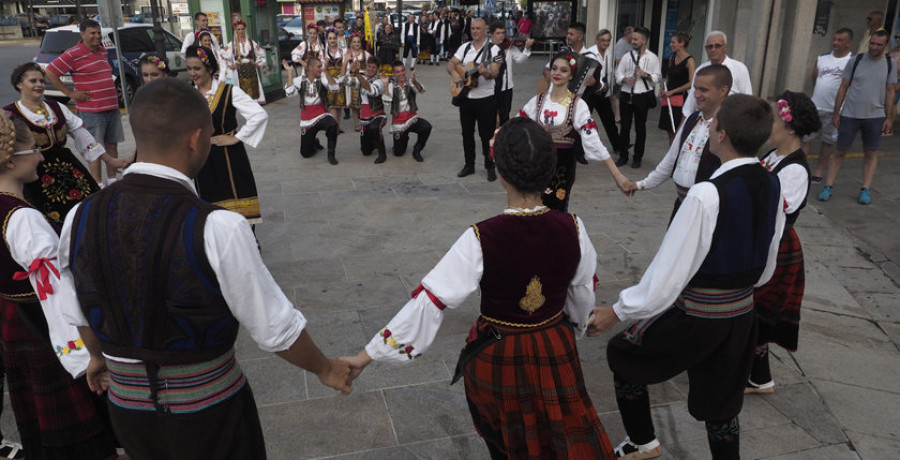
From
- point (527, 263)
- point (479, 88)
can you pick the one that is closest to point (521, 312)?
point (527, 263)

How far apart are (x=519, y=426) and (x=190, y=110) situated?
4.96 ft

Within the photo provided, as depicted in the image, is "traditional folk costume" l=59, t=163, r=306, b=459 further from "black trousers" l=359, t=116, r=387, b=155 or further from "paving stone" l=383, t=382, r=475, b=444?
"black trousers" l=359, t=116, r=387, b=155

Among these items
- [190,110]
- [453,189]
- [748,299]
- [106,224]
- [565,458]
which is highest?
[190,110]

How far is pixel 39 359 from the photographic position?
110 inches

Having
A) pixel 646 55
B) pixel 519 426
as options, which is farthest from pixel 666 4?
pixel 519 426

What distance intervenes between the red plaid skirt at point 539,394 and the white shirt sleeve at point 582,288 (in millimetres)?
147

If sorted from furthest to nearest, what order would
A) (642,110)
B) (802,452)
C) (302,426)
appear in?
(642,110) < (302,426) < (802,452)

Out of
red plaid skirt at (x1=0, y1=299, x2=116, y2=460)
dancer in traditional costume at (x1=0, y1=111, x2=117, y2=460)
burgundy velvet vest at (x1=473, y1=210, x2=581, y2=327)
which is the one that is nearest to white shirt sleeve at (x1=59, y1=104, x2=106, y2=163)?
dancer in traditional costume at (x1=0, y1=111, x2=117, y2=460)

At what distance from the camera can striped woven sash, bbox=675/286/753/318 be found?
262cm

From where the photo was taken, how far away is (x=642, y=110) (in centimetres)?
888

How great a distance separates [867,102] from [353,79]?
23.0ft

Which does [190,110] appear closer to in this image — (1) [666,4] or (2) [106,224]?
(2) [106,224]

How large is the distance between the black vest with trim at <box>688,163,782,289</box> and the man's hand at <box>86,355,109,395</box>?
2.19m

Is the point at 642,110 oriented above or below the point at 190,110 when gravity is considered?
below
